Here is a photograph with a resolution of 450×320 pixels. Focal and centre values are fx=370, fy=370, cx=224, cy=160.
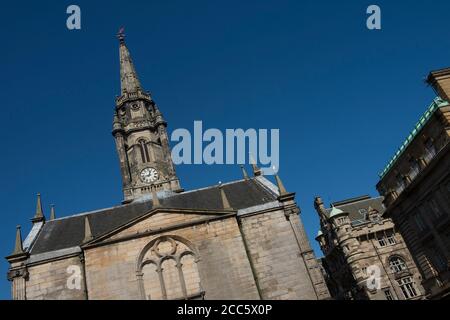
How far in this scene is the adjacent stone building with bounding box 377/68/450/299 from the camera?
89.0 ft

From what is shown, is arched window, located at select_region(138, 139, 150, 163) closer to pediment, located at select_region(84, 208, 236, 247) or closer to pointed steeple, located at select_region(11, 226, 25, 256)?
pointed steeple, located at select_region(11, 226, 25, 256)

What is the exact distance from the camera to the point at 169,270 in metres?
26.7

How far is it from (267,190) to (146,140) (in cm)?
2531

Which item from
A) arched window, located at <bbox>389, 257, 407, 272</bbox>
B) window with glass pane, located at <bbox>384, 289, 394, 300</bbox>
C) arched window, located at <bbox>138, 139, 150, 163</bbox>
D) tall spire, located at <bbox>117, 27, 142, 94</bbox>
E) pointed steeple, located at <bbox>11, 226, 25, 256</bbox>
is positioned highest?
tall spire, located at <bbox>117, 27, 142, 94</bbox>

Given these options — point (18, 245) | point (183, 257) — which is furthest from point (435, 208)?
point (18, 245)

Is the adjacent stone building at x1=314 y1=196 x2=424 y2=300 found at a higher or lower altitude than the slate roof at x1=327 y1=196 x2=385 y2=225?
lower

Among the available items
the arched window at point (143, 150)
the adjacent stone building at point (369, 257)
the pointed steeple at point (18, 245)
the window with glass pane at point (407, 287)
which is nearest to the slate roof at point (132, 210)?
the pointed steeple at point (18, 245)

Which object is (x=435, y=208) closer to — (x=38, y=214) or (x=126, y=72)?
(x=38, y=214)

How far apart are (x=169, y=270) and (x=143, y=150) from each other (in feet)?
91.4

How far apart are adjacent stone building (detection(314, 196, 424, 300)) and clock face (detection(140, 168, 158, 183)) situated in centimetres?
2430

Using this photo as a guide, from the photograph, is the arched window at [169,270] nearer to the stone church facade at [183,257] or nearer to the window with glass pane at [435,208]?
the stone church facade at [183,257]

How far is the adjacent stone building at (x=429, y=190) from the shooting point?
89.0ft

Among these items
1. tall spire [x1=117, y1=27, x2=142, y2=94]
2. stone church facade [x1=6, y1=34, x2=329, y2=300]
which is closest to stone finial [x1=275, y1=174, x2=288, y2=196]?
stone church facade [x1=6, y1=34, x2=329, y2=300]

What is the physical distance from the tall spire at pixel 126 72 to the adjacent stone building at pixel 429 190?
41.4 meters
